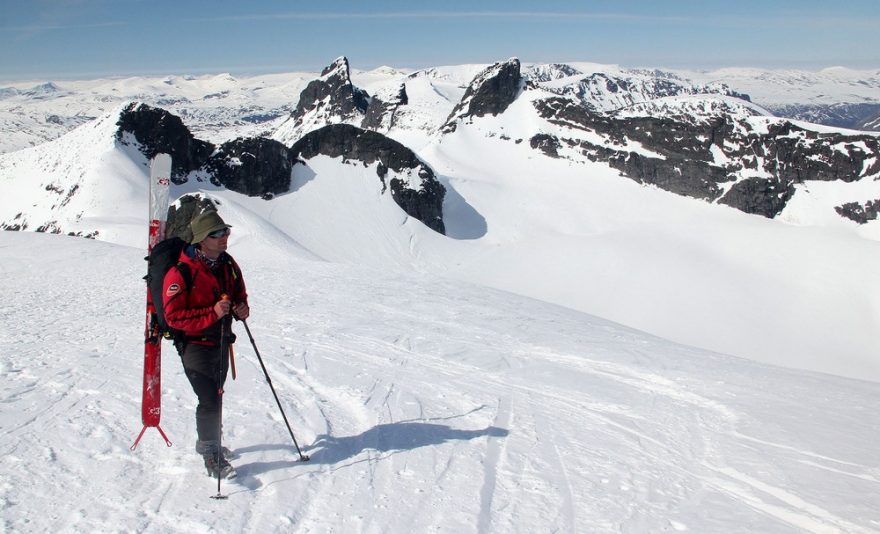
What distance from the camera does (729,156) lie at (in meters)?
84.4

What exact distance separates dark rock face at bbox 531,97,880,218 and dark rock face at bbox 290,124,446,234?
97.2 ft

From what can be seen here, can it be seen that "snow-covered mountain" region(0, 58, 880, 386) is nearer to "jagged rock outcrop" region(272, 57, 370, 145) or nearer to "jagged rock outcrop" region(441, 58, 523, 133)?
"jagged rock outcrop" region(441, 58, 523, 133)

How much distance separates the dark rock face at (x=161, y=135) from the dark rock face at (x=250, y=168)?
7.19 ft

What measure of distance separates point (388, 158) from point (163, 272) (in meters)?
70.0

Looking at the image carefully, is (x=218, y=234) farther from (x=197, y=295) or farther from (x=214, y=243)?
(x=197, y=295)

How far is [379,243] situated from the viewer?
59.6 meters

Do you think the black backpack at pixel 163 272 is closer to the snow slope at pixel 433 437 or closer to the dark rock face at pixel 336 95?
the snow slope at pixel 433 437

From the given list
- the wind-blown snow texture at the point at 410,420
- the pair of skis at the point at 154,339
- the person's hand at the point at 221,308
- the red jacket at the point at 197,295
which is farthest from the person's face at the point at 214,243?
the wind-blown snow texture at the point at 410,420

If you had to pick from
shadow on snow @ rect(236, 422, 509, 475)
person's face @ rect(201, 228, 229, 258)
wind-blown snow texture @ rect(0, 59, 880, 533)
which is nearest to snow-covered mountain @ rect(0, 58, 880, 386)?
wind-blown snow texture @ rect(0, 59, 880, 533)

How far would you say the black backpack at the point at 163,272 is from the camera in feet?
17.5

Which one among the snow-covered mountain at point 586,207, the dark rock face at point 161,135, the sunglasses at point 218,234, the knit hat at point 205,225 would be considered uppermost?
the knit hat at point 205,225

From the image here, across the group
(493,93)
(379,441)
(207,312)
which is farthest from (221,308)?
(493,93)

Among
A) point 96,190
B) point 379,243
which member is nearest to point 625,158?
point 379,243

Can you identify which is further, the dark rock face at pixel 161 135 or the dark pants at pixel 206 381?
the dark rock face at pixel 161 135
